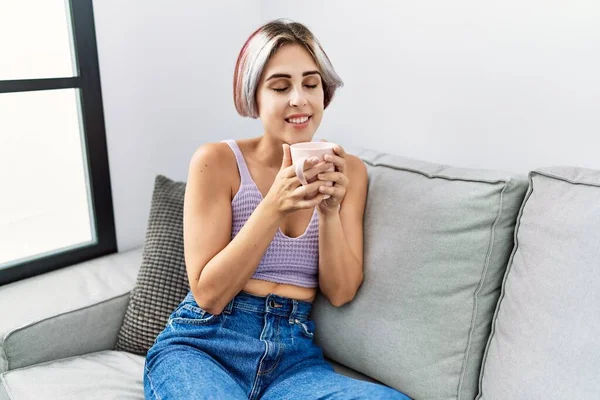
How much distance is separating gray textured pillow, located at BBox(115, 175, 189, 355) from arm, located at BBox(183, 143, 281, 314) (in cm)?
29

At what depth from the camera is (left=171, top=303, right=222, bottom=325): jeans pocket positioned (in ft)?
4.62

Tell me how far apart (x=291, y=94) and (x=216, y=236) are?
0.37m

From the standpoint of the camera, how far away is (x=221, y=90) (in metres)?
2.28

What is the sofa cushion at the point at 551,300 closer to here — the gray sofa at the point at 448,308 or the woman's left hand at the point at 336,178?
the gray sofa at the point at 448,308

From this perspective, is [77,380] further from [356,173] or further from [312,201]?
[356,173]

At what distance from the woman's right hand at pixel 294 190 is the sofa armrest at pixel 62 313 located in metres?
0.68

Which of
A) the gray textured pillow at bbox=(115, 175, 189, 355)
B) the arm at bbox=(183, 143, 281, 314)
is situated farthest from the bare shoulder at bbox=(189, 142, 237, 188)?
the gray textured pillow at bbox=(115, 175, 189, 355)

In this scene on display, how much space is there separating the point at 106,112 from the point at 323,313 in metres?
1.00

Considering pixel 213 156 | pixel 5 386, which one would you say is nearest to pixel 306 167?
pixel 213 156

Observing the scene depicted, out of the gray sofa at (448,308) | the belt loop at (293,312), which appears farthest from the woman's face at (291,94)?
the belt loop at (293,312)

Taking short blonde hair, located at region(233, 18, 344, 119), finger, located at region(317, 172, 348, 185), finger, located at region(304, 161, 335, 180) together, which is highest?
short blonde hair, located at region(233, 18, 344, 119)

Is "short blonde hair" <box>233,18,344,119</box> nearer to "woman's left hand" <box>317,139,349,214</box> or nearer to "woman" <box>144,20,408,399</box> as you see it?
"woman" <box>144,20,408,399</box>

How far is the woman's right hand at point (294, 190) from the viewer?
1267 mm

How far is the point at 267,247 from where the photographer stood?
1373 mm
